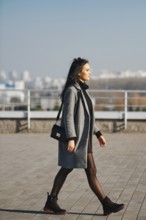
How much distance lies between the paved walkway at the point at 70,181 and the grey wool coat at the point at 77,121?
1.98 ft

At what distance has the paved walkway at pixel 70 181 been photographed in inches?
246

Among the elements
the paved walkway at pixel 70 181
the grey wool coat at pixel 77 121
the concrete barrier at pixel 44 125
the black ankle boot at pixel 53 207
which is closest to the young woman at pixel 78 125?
the grey wool coat at pixel 77 121

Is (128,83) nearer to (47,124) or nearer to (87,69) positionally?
(47,124)

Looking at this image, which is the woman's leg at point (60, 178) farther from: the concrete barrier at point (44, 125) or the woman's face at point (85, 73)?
the concrete barrier at point (44, 125)

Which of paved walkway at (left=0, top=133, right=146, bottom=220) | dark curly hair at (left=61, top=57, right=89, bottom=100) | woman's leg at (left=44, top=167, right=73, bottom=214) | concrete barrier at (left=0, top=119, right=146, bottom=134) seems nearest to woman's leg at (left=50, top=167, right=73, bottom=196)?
woman's leg at (left=44, top=167, right=73, bottom=214)

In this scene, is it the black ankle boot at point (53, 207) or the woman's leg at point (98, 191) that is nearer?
the woman's leg at point (98, 191)

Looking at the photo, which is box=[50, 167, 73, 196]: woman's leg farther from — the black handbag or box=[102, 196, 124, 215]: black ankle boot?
box=[102, 196, 124, 215]: black ankle boot

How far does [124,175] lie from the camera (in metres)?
8.76

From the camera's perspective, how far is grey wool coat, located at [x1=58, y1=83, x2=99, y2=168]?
584 cm

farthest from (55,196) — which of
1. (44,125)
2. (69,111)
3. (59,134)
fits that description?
(44,125)

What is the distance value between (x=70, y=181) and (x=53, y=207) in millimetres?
2140

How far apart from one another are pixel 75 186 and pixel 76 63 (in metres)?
2.43

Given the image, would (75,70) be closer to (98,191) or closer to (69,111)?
(69,111)

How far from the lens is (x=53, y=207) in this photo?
6141 millimetres
